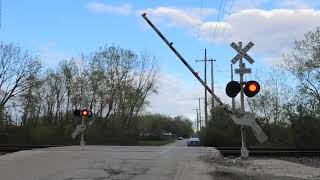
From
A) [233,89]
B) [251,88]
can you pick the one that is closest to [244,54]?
[233,89]

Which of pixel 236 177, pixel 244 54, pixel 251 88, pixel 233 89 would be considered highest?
pixel 244 54

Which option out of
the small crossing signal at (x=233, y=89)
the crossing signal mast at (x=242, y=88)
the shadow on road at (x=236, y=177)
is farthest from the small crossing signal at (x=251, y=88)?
the shadow on road at (x=236, y=177)

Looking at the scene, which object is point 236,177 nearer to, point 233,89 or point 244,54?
point 233,89

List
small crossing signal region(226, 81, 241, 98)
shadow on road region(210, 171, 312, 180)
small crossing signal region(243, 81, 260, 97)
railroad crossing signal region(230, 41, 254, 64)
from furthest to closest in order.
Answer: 1. railroad crossing signal region(230, 41, 254, 64)
2. small crossing signal region(226, 81, 241, 98)
3. small crossing signal region(243, 81, 260, 97)
4. shadow on road region(210, 171, 312, 180)

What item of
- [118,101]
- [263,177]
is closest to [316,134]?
[118,101]

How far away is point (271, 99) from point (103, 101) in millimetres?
26328

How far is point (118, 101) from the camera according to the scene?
89.1m

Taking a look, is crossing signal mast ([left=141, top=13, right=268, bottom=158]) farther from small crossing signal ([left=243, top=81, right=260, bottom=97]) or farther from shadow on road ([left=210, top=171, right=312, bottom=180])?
shadow on road ([left=210, top=171, right=312, bottom=180])

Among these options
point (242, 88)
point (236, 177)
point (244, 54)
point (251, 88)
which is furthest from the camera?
point (244, 54)

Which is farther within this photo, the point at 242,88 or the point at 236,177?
the point at 242,88

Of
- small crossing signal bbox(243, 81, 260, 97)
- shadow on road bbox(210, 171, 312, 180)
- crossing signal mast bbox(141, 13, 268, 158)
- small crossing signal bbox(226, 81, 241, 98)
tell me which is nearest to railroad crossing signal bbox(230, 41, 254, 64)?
crossing signal mast bbox(141, 13, 268, 158)

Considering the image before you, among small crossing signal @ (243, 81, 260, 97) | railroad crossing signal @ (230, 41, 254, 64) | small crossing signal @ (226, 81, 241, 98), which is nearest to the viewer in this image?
small crossing signal @ (243, 81, 260, 97)

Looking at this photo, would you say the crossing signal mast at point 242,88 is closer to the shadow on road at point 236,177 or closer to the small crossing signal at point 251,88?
the small crossing signal at point 251,88

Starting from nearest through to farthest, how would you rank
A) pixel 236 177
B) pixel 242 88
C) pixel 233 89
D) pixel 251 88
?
1. pixel 236 177
2. pixel 251 88
3. pixel 233 89
4. pixel 242 88
